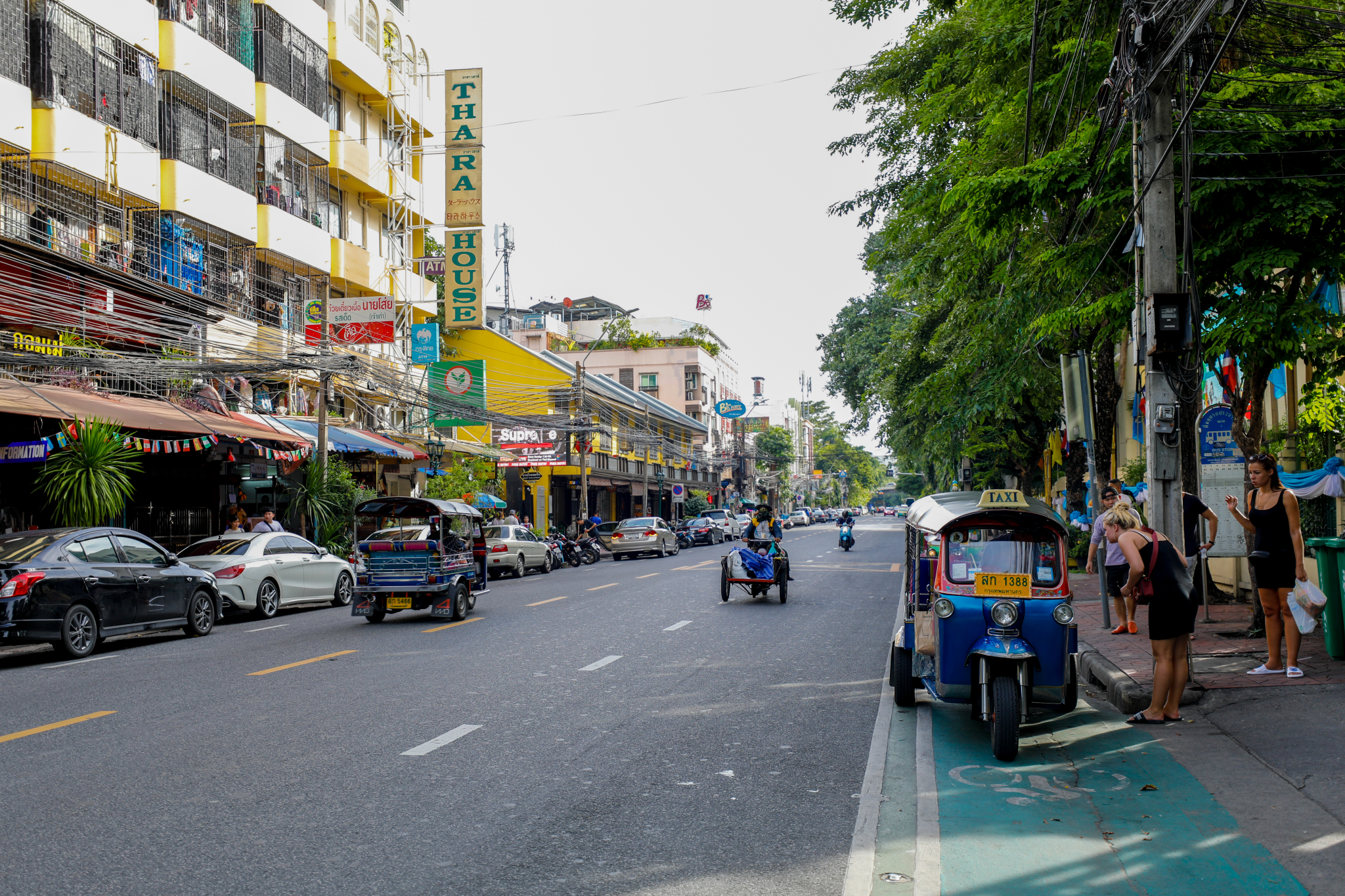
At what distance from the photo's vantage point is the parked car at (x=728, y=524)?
184 ft

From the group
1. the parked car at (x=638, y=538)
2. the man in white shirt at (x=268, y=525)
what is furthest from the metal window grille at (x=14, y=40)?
the parked car at (x=638, y=538)

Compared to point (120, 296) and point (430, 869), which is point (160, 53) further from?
point (430, 869)

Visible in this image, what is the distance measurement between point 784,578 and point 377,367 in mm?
16488

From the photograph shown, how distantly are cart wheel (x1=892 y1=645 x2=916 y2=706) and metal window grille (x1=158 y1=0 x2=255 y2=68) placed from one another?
22.3 meters

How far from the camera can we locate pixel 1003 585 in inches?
314

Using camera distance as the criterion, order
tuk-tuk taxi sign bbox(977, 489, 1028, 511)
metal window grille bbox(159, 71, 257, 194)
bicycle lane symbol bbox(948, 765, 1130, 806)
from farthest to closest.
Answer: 1. metal window grille bbox(159, 71, 257, 194)
2. tuk-tuk taxi sign bbox(977, 489, 1028, 511)
3. bicycle lane symbol bbox(948, 765, 1130, 806)

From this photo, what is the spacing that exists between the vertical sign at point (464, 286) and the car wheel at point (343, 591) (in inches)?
476

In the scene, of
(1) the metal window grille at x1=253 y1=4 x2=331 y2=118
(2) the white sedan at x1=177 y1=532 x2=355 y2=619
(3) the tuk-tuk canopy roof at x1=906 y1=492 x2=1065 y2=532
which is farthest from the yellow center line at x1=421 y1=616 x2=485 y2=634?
(1) the metal window grille at x1=253 y1=4 x2=331 y2=118

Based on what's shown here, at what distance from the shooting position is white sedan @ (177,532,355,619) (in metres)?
17.3

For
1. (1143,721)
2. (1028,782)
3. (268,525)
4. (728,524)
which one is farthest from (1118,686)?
(728,524)

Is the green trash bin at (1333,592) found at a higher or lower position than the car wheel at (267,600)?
higher

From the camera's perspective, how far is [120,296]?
20.6m

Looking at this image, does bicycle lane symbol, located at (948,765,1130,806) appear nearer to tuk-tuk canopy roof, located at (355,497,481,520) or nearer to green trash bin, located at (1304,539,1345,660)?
green trash bin, located at (1304,539,1345,660)

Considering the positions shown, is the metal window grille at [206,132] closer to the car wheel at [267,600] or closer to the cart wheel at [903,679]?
the car wheel at [267,600]
